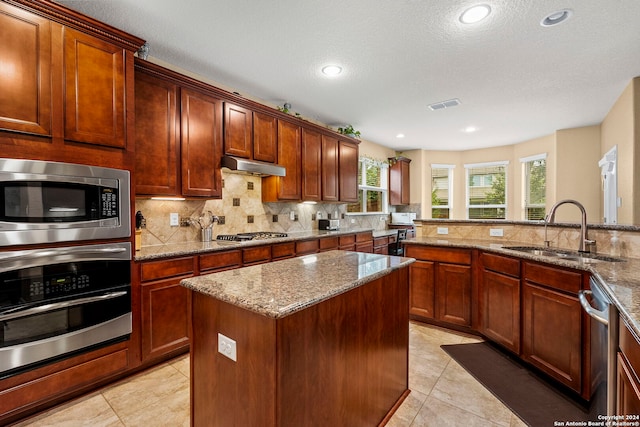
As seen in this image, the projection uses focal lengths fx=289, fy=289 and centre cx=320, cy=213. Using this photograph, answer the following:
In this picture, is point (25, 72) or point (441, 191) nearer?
point (25, 72)

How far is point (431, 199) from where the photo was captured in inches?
281

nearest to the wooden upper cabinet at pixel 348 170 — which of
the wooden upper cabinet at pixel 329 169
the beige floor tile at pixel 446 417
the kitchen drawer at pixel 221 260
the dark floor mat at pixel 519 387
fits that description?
the wooden upper cabinet at pixel 329 169

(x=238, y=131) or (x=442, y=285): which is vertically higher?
(x=238, y=131)

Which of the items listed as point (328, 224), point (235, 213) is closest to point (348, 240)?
point (328, 224)

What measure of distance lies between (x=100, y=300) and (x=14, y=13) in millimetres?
1787

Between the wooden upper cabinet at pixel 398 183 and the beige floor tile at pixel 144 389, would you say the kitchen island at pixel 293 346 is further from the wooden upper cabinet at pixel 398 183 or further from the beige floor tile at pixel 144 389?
the wooden upper cabinet at pixel 398 183

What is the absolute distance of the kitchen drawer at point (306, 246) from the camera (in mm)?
3514

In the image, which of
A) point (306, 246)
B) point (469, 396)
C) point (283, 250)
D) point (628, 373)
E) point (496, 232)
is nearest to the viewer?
point (628, 373)

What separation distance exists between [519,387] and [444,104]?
11.1 ft

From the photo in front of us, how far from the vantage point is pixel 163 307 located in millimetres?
2293

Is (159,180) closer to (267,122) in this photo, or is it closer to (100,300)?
(100,300)

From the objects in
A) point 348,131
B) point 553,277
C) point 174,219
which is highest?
point 348,131

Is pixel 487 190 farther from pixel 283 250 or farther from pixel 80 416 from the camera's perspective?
pixel 80 416

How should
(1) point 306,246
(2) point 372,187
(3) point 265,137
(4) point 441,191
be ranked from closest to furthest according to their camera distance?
(3) point 265,137 < (1) point 306,246 < (2) point 372,187 < (4) point 441,191
